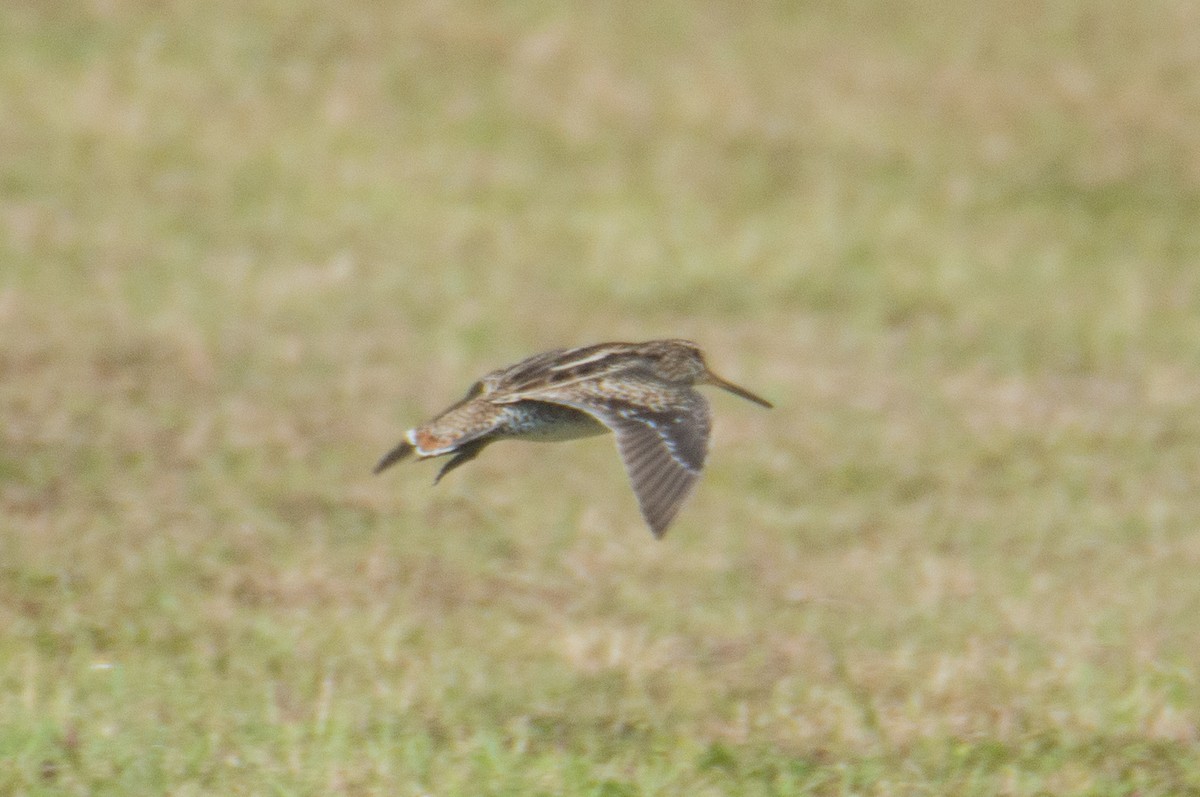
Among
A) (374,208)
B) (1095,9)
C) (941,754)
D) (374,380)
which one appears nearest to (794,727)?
(941,754)

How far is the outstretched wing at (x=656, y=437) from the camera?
4383 mm

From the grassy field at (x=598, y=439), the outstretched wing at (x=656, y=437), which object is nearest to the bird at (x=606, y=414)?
the outstretched wing at (x=656, y=437)

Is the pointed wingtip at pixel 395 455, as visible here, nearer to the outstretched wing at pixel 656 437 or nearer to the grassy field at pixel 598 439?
the grassy field at pixel 598 439

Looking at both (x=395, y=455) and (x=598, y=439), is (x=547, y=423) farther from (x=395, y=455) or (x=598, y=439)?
(x=598, y=439)

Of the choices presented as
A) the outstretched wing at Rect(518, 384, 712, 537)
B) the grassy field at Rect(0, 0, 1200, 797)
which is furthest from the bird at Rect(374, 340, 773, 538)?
the grassy field at Rect(0, 0, 1200, 797)

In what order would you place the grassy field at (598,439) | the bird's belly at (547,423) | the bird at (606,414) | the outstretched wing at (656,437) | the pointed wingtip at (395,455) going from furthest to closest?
the pointed wingtip at (395,455), the bird's belly at (547,423), the grassy field at (598,439), the bird at (606,414), the outstretched wing at (656,437)

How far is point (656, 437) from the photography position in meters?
4.62

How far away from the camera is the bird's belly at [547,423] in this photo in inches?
195

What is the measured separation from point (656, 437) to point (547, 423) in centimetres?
49

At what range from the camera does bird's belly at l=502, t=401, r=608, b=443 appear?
495cm

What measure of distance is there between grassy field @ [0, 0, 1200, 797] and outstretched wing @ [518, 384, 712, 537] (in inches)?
25.7

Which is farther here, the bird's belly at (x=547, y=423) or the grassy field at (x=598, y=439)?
the bird's belly at (x=547, y=423)

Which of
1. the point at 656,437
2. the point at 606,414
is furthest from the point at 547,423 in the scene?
the point at 656,437

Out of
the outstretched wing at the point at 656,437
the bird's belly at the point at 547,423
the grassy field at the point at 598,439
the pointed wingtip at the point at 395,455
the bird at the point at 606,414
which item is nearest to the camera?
the outstretched wing at the point at 656,437
